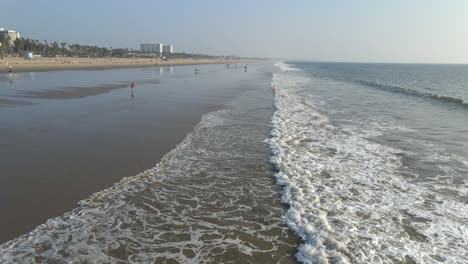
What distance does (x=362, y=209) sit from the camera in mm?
8312

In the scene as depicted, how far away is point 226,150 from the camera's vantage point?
42.7 ft

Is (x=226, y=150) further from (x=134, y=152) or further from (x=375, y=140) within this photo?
(x=375, y=140)

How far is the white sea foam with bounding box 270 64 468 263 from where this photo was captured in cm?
651

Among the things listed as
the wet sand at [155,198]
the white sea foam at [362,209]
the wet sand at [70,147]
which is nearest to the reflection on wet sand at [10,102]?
the wet sand at [70,147]

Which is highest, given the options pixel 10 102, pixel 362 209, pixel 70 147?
pixel 10 102

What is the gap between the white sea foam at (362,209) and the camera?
6.51 metres

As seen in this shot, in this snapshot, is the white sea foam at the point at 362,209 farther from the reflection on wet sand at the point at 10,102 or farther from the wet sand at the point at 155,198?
the reflection on wet sand at the point at 10,102

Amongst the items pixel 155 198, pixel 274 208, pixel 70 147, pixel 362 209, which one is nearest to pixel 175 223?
pixel 155 198

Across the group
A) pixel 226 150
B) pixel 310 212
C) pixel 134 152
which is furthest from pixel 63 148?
pixel 310 212

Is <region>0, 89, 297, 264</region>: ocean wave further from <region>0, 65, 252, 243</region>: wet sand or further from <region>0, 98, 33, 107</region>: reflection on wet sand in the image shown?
<region>0, 98, 33, 107</region>: reflection on wet sand

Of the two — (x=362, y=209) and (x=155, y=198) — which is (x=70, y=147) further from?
(x=362, y=209)

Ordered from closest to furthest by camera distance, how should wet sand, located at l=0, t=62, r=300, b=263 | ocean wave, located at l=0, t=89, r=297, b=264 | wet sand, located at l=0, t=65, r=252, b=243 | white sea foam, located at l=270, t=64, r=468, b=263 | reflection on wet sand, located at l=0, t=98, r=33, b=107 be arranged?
ocean wave, located at l=0, t=89, r=297, b=264, wet sand, located at l=0, t=62, r=300, b=263, white sea foam, located at l=270, t=64, r=468, b=263, wet sand, located at l=0, t=65, r=252, b=243, reflection on wet sand, located at l=0, t=98, r=33, b=107

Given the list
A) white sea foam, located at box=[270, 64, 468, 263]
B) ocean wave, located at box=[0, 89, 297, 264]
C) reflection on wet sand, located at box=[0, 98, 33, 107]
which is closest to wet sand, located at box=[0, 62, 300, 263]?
ocean wave, located at box=[0, 89, 297, 264]

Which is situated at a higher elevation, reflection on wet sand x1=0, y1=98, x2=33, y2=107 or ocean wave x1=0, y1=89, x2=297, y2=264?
reflection on wet sand x1=0, y1=98, x2=33, y2=107
